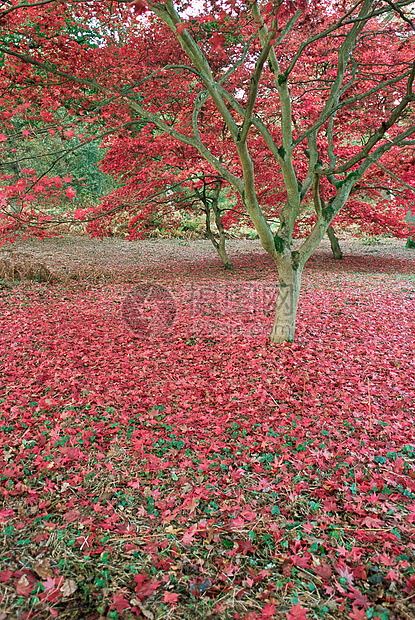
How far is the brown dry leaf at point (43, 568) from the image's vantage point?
216cm

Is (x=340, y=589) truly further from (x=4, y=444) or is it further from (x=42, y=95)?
(x=42, y=95)

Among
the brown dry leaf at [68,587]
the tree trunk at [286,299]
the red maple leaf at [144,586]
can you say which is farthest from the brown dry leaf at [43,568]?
the tree trunk at [286,299]

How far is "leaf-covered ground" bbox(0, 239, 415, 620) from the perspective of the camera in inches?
83.1

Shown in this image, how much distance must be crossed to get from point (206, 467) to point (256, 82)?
12.2 ft

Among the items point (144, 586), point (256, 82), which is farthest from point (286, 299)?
point (144, 586)

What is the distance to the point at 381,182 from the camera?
9.75 m

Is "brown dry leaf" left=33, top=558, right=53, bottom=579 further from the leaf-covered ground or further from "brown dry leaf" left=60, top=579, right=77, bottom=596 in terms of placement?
"brown dry leaf" left=60, top=579, right=77, bottom=596

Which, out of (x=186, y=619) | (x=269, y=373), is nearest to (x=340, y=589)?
(x=186, y=619)

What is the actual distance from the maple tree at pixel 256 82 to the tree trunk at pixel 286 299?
0.02 metres

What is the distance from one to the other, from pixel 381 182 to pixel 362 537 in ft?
31.5

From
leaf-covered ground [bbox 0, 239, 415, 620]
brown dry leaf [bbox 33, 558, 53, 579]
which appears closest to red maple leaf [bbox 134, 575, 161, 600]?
leaf-covered ground [bbox 0, 239, 415, 620]

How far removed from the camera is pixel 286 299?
5.26 meters

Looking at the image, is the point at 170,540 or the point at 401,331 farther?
the point at 401,331

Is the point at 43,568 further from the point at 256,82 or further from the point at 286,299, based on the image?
the point at 256,82
